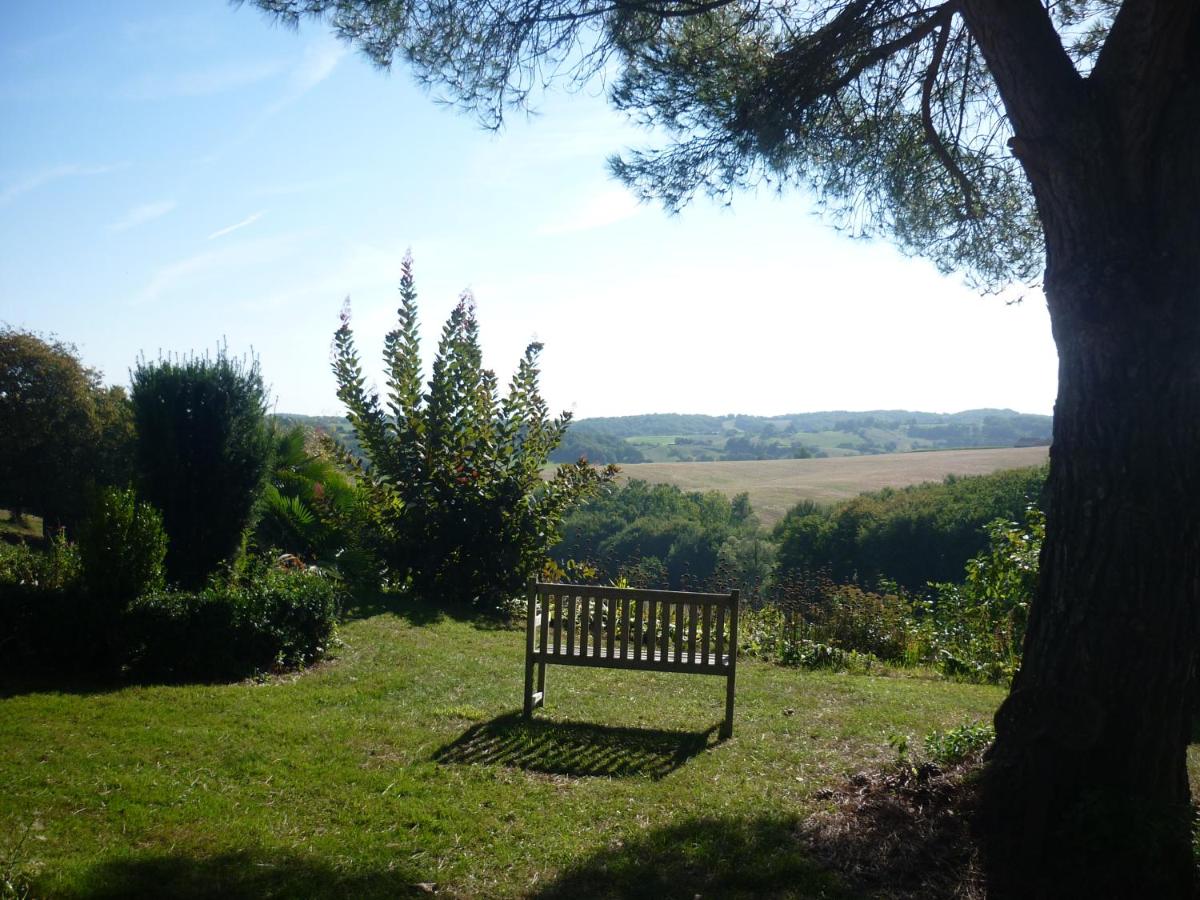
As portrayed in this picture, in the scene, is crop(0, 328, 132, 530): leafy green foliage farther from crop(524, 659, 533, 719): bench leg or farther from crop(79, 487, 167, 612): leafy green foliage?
crop(524, 659, 533, 719): bench leg

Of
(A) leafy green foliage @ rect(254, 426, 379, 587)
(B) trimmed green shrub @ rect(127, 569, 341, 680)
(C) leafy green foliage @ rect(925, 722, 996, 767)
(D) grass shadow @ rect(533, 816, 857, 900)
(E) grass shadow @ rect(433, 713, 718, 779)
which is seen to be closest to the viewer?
(D) grass shadow @ rect(533, 816, 857, 900)

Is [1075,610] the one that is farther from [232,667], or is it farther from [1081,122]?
[232,667]

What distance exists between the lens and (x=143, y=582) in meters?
6.69

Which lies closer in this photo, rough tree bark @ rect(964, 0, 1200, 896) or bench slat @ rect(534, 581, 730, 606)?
rough tree bark @ rect(964, 0, 1200, 896)

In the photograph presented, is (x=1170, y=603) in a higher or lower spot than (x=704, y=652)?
higher

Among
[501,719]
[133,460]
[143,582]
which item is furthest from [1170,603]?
[133,460]

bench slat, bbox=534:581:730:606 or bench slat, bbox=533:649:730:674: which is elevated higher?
bench slat, bbox=534:581:730:606

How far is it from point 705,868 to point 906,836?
0.92 meters

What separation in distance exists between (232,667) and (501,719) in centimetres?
228

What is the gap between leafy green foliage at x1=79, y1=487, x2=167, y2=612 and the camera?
6.49 metres

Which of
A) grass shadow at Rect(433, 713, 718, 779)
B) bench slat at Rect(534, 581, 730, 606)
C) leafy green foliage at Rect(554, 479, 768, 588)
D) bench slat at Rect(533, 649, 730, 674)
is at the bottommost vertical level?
leafy green foliage at Rect(554, 479, 768, 588)

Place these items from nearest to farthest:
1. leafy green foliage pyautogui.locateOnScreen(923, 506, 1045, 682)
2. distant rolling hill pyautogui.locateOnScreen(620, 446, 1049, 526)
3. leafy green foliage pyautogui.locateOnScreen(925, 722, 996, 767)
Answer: leafy green foliage pyautogui.locateOnScreen(925, 722, 996, 767), leafy green foliage pyautogui.locateOnScreen(923, 506, 1045, 682), distant rolling hill pyautogui.locateOnScreen(620, 446, 1049, 526)

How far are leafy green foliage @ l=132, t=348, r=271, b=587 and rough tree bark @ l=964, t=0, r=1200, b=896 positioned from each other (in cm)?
655

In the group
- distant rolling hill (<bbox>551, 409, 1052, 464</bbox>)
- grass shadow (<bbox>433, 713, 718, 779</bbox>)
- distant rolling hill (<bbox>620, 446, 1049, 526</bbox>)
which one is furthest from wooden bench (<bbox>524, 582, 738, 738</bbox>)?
distant rolling hill (<bbox>551, 409, 1052, 464</bbox>)
